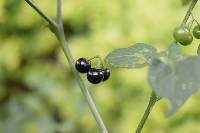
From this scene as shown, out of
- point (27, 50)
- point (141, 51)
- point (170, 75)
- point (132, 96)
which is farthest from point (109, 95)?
point (170, 75)

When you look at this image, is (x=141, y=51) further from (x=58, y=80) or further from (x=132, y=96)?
(x=58, y=80)

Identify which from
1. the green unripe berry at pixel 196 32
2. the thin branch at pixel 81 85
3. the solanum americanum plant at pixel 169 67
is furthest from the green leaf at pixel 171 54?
the thin branch at pixel 81 85

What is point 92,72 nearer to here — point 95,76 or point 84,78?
point 95,76

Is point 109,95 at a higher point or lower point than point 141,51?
lower

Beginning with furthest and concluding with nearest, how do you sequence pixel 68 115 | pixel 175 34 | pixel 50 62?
1. pixel 50 62
2. pixel 68 115
3. pixel 175 34

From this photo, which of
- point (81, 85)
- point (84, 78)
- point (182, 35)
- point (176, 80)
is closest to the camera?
point (176, 80)

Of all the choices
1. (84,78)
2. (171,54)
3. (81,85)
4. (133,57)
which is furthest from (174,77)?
(84,78)
